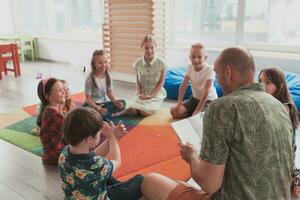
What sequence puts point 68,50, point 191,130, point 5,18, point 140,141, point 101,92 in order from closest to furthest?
1. point 191,130
2. point 140,141
3. point 101,92
4. point 68,50
5. point 5,18

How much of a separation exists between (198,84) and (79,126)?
1.98 meters

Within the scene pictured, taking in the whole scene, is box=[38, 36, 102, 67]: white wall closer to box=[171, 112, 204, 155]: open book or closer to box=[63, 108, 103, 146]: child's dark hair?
box=[171, 112, 204, 155]: open book

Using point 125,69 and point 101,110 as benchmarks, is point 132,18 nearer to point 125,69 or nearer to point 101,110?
point 125,69

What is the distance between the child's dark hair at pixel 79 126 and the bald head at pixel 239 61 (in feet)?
2.00

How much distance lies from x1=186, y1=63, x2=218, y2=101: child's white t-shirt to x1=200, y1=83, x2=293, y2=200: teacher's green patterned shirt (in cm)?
194

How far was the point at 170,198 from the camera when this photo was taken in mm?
1348

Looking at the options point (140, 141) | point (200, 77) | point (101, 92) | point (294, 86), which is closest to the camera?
point (140, 141)

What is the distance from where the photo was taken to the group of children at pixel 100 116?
135cm

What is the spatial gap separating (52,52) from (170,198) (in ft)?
21.0

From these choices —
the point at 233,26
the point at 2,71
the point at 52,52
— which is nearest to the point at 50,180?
the point at 233,26

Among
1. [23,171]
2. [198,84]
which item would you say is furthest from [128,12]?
[23,171]

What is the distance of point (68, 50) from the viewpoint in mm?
6684

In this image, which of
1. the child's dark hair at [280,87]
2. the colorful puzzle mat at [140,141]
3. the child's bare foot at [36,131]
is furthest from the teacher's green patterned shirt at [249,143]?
the child's bare foot at [36,131]

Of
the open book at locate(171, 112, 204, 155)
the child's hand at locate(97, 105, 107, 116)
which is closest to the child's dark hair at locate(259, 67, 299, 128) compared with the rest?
the open book at locate(171, 112, 204, 155)
